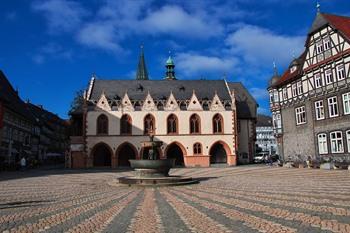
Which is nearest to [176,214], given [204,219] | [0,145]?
[204,219]

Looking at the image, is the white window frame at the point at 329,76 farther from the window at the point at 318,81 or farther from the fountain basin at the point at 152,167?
the fountain basin at the point at 152,167

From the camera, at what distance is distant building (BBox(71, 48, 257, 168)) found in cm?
4728

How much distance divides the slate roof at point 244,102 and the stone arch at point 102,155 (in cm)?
2104

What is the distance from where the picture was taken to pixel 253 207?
36.0 feet

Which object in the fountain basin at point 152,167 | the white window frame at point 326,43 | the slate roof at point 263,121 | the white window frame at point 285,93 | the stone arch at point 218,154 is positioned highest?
the slate roof at point 263,121

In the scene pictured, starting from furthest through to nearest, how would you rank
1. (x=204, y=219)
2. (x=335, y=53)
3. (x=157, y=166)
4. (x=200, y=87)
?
(x=200, y=87), (x=335, y=53), (x=157, y=166), (x=204, y=219)

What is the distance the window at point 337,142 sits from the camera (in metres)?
32.1

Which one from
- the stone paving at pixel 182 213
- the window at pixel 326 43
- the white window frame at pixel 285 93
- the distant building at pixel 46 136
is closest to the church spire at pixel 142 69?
the distant building at pixel 46 136

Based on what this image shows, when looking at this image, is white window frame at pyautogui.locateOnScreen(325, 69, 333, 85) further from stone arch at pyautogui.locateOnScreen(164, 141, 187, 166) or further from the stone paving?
stone arch at pyautogui.locateOnScreen(164, 141, 187, 166)

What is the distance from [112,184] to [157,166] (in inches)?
124

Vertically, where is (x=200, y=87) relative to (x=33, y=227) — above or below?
above

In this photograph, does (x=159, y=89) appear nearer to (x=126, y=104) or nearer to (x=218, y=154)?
(x=126, y=104)

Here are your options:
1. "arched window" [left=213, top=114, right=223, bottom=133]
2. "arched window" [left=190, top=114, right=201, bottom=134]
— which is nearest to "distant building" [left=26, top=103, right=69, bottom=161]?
"arched window" [left=190, top=114, right=201, bottom=134]

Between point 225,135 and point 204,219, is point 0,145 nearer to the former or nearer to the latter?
point 225,135
